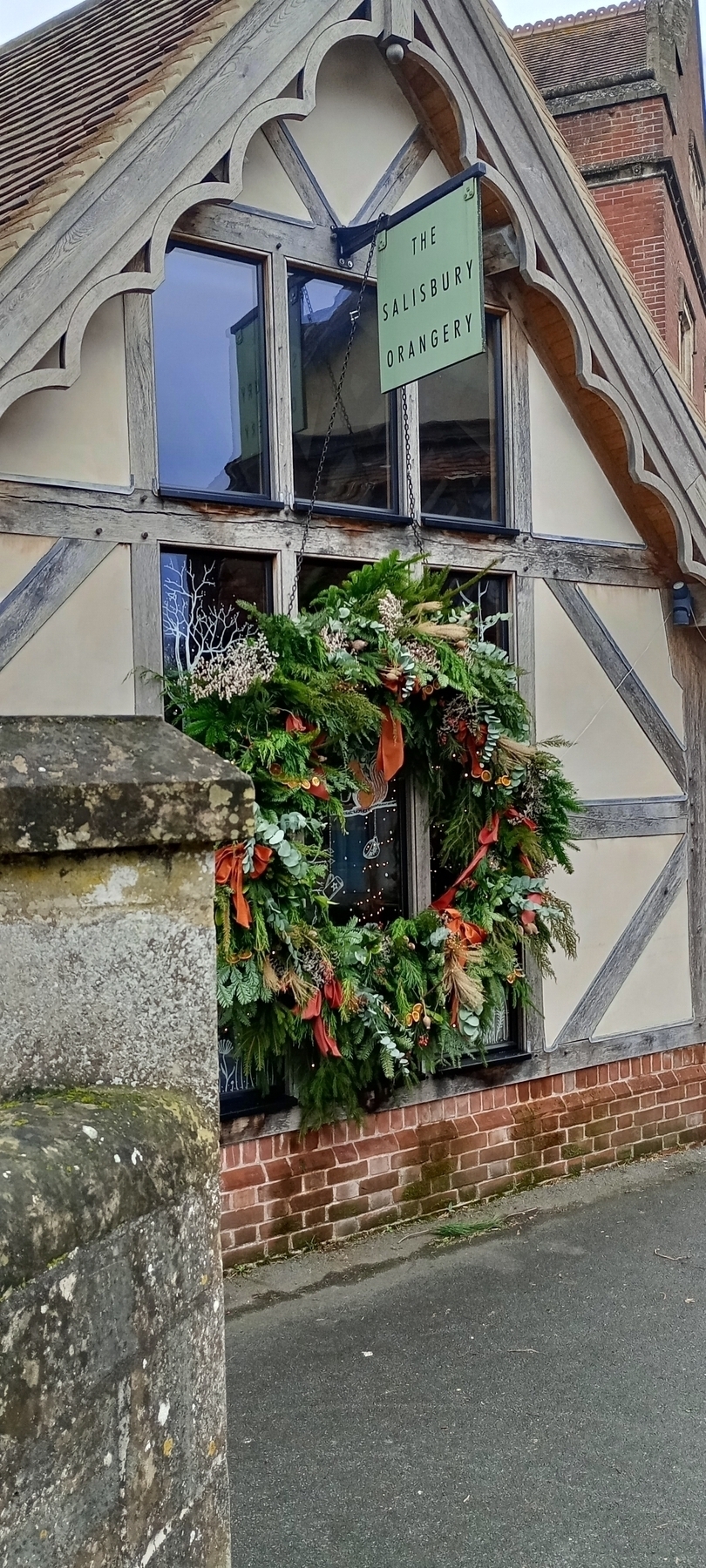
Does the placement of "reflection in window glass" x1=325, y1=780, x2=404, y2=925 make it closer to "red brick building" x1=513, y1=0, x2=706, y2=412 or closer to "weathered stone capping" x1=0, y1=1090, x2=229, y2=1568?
"weathered stone capping" x1=0, y1=1090, x2=229, y2=1568

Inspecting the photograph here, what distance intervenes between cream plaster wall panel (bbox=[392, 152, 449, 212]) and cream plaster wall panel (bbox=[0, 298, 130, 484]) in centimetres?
174

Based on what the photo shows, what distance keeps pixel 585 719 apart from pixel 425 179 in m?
2.75

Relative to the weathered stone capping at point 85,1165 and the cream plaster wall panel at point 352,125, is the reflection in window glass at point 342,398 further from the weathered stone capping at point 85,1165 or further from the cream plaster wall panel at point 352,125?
the weathered stone capping at point 85,1165

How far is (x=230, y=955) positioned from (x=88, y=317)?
7.69ft

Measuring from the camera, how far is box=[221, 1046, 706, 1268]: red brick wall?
5.08m

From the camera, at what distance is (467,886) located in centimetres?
551

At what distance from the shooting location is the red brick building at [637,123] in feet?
39.5

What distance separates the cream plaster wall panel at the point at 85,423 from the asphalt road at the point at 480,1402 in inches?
131

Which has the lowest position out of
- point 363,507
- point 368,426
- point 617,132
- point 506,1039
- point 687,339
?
point 506,1039

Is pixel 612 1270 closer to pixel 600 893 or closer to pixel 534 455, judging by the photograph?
pixel 600 893

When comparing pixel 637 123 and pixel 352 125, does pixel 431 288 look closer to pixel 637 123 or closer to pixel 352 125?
pixel 352 125

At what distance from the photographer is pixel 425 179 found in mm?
5613

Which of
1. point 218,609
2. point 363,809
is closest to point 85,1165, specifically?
point 218,609

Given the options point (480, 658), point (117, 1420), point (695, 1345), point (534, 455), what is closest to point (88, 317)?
point (480, 658)
